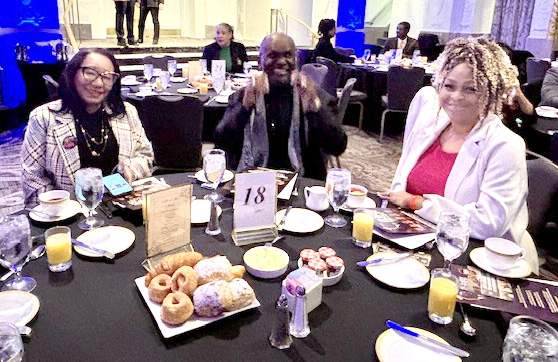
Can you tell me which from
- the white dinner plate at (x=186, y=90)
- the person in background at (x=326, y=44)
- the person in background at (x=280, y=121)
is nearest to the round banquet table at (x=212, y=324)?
the person in background at (x=280, y=121)

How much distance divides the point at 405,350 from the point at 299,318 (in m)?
0.25

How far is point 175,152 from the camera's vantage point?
3.25 m

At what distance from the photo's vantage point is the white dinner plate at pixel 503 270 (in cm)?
138

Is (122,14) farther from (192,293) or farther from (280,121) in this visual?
(192,293)

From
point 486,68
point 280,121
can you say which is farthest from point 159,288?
point 280,121

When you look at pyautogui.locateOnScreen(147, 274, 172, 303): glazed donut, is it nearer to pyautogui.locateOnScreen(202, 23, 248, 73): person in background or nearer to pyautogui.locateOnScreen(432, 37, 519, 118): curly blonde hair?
pyautogui.locateOnScreen(432, 37, 519, 118): curly blonde hair

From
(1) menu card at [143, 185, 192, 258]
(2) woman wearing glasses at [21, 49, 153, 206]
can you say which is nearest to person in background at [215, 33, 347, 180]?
(2) woman wearing glasses at [21, 49, 153, 206]

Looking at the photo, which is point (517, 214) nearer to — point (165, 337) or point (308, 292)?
point (308, 292)

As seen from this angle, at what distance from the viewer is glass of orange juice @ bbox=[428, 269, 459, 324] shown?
1.19 m

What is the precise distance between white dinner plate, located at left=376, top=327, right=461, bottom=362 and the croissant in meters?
0.52

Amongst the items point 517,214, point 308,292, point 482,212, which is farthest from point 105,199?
point 517,214

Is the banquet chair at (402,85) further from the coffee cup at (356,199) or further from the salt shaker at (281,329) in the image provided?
the salt shaker at (281,329)

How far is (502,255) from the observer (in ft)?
4.61

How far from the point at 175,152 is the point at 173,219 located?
195 cm
